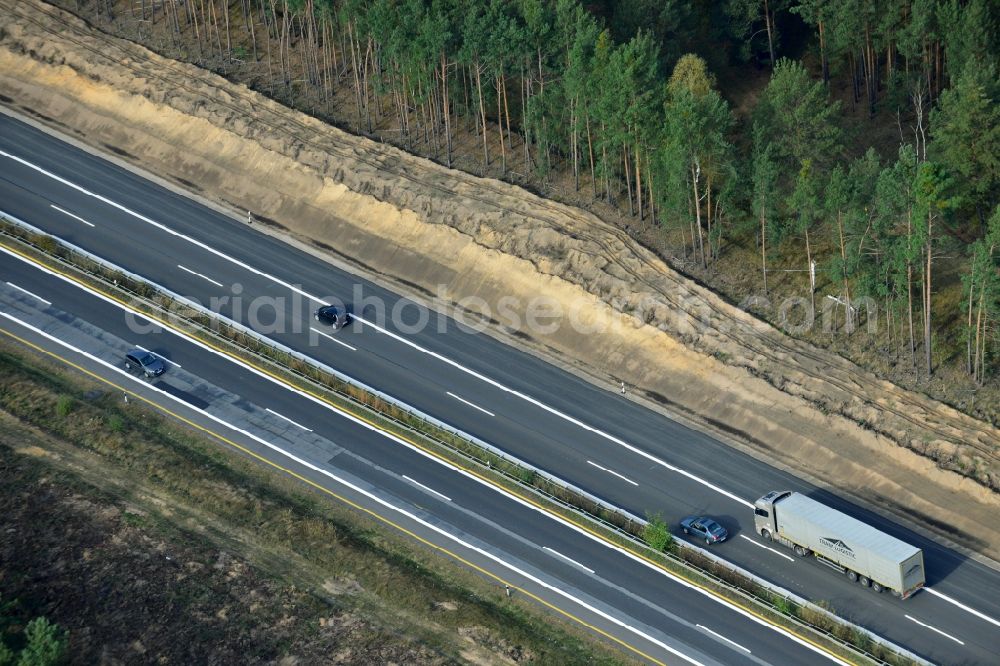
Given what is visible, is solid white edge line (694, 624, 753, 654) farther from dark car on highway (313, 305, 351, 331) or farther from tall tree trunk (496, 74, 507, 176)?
tall tree trunk (496, 74, 507, 176)

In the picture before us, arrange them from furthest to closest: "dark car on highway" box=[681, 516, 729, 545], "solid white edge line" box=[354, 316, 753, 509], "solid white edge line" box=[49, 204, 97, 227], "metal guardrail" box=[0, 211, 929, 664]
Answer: "solid white edge line" box=[49, 204, 97, 227] → "solid white edge line" box=[354, 316, 753, 509] → "dark car on highway" box=[681, 516, 729, 545] → "metal guardrail" box=[0, 211, 929, 664]

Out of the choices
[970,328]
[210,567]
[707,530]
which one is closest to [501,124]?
[970,328]

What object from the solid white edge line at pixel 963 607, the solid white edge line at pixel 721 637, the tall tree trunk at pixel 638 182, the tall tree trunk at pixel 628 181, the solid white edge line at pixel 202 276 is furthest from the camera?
the tall tree trunk at pixel 628 181

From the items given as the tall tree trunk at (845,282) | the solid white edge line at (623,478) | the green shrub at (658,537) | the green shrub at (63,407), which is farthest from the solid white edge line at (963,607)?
the green shrub at (63,407)

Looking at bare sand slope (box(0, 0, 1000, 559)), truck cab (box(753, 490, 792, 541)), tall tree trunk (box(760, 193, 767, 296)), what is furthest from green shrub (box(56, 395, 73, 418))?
tall tree trunk (box(760, 193, 767, 296))

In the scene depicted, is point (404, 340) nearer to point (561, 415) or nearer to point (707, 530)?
point (561, 415)

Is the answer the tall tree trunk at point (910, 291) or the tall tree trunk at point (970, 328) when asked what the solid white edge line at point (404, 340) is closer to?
the tall tree trunk at point (910, 291)
